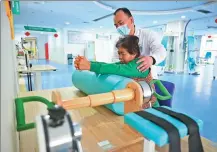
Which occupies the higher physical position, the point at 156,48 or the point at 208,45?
the point at 208,45

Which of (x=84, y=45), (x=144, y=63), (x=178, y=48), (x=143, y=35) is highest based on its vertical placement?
(x=84, y=45)

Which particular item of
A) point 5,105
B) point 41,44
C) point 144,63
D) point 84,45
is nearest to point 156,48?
point 144,63

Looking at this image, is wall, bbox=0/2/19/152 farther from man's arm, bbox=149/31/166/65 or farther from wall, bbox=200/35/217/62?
wall, bbox=200/35/217/62

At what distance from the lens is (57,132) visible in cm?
33

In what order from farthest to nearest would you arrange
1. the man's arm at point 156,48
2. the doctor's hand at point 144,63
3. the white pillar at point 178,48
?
1. the white pillar at point 178,48
2. the man's arm at point 156,48
3. the doctor's hand at point 144,63

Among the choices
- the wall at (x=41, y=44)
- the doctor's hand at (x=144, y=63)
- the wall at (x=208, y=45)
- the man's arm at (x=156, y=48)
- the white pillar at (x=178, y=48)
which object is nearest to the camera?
the doctor's hand at (x=144, y=63)

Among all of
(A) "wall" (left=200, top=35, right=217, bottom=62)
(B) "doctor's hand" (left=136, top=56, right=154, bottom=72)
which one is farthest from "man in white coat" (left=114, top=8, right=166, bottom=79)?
(A) "wall" (left=200, top=35, right=217, bottom=62)

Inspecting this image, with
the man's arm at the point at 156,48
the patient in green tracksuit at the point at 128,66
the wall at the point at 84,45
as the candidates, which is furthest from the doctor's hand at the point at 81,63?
→ the wall at the point at 84,45

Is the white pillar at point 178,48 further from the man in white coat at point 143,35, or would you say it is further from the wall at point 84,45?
the man in white coat at point 143,35

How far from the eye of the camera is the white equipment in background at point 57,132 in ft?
1.06

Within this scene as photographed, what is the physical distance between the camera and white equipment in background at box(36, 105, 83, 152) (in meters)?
0.32

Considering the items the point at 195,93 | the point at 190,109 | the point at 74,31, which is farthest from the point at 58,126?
the point at 74,31

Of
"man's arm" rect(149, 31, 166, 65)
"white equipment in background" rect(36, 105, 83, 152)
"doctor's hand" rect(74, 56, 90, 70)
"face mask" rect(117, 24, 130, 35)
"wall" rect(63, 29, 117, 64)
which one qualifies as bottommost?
"white equipment in background" rect(36, 105, 83, 152)

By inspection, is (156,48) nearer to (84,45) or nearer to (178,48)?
(178,48)
